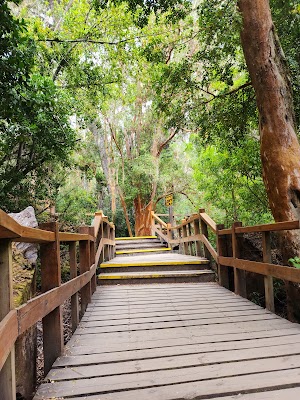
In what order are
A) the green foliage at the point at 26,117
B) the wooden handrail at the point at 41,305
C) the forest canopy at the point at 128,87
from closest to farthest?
the wooden handrail at the point at 41,305, the green foliage at the point at 26,117, the forest canopy at the point at 128,87

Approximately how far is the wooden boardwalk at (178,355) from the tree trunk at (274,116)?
60.6 inches

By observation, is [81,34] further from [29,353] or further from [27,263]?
[29,353]

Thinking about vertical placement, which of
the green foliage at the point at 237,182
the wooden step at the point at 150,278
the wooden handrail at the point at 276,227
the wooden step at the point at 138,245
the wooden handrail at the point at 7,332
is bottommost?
the wooden step at the point at 150,278

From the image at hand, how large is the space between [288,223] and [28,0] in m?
15.0

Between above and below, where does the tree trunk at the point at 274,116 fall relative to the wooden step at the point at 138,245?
above

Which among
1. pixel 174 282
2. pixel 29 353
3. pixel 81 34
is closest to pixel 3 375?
pixel 29 353

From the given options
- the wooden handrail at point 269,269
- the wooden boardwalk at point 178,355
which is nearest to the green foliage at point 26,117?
the wooden boardwalk at point 178,355

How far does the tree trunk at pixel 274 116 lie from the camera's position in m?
4.38

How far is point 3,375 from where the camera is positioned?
145 cm

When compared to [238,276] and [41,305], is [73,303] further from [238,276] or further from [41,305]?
[238,276]

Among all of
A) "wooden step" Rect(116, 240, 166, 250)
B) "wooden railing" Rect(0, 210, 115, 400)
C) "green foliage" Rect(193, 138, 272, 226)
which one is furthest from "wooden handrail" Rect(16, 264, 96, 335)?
"wooden step" Rect(116, 240, 166, 250)

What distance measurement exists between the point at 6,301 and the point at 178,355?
57.7 inches

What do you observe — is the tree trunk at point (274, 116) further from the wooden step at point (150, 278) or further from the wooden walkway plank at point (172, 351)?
the wooden walkway plank at point (172, 351)

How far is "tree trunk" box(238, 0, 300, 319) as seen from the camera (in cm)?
438
